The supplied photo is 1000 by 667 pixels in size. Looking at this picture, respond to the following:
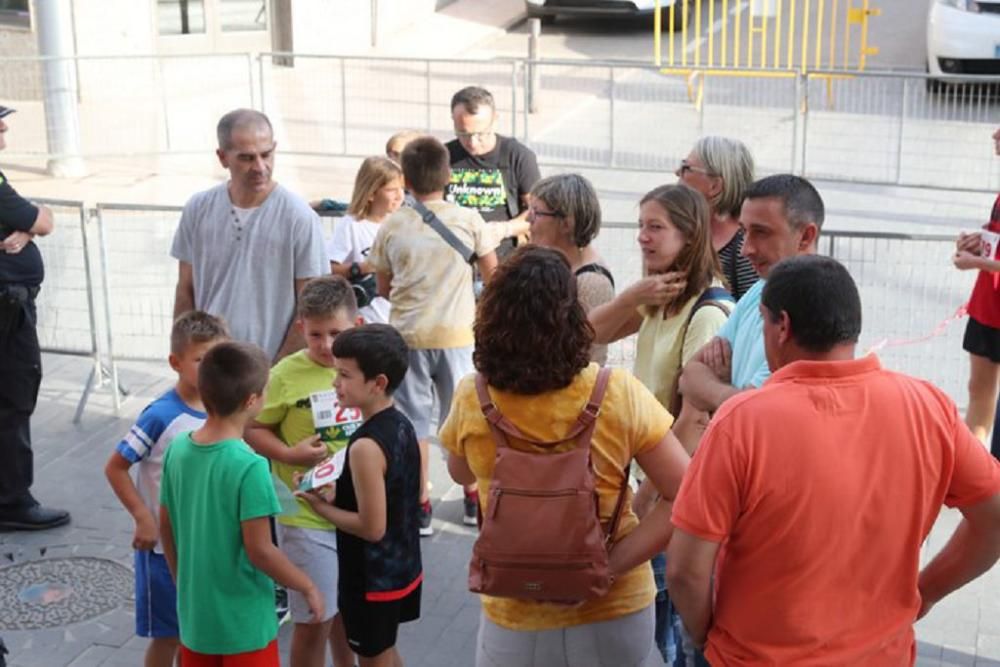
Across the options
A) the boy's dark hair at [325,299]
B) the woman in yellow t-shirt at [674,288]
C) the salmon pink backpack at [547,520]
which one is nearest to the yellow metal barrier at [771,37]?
the boy's dark hair at [325,299]

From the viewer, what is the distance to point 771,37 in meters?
19.3

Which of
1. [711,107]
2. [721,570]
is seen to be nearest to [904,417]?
[721,570]

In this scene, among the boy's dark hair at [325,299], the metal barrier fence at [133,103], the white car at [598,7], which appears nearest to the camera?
the boy's dark hair at [325,299]

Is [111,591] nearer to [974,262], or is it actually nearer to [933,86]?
[974,262]

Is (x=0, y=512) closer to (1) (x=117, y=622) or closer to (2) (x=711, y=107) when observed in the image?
(1) (x=117, y=622)

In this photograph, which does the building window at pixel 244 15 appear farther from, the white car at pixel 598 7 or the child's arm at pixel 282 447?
the child's arm at pixel 282 447

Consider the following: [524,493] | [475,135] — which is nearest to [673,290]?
[524,493]

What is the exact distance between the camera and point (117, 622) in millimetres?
6031

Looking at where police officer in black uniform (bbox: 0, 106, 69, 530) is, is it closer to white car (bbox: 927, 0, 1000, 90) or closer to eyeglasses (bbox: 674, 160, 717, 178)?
eyeglasses (bbox: 674, 160, 717, 178)

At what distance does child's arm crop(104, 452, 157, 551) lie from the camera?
4.86 metres

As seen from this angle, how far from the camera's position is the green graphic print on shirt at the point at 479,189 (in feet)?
25.3

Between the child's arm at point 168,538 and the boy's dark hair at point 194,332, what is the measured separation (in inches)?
27.6

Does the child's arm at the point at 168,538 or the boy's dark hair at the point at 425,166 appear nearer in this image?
the child's arm at the point at 168,538

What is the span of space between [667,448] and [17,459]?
4165 millimetres
